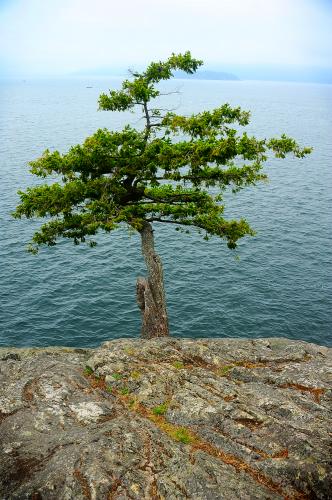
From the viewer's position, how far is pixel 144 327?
28344mm

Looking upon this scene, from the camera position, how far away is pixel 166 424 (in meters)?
16.4

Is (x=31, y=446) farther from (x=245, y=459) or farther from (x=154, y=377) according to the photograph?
(x=245, y=459)

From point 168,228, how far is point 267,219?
54.4 ft

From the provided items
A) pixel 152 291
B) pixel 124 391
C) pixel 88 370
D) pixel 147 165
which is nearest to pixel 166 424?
pixel 124 391

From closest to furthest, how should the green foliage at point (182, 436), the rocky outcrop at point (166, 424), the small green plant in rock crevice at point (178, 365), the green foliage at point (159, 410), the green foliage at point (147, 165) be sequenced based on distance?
the rocky outcrop at point (166, 424), the green foliage at point (182, 436), the green foliage at point (159, 410), the small green plant in rock crevice at point (178, 365), the green foliage at point (147, 165)

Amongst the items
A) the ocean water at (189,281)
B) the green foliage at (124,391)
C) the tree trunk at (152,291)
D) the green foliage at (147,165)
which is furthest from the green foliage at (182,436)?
the ocean water at (189,281)

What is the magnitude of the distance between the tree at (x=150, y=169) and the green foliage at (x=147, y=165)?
54mm

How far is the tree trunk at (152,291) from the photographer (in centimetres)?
2712

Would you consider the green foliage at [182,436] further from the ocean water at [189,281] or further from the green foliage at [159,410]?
the ocean water at [189,281]

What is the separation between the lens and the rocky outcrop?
13.2m

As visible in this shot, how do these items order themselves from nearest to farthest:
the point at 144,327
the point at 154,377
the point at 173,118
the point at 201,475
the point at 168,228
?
1. the point at 201,475
2. the point at 154,377
3. the point at 173,118
4. the point at 144,327
5. the point at 168,228

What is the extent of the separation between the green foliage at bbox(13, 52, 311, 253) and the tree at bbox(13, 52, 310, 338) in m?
0.05

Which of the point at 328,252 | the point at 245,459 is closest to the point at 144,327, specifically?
the point at 245,459

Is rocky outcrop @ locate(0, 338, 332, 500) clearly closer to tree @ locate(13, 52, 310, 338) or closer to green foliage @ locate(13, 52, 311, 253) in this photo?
tree @ locate(13, 52, 310, 338)
